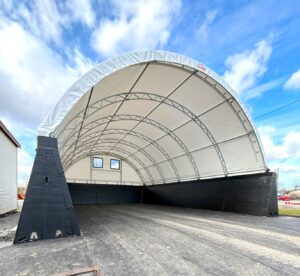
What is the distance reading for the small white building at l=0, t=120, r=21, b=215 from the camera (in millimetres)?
13609

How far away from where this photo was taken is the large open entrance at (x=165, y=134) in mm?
6891

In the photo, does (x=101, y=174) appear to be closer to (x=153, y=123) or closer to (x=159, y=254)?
(x=153, y=123)

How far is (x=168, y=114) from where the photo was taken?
15.4 metres

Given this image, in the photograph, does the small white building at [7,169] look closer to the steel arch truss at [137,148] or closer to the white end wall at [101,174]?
the steel arch truss at [137,148]

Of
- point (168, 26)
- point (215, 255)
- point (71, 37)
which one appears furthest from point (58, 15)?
point (215, 255)

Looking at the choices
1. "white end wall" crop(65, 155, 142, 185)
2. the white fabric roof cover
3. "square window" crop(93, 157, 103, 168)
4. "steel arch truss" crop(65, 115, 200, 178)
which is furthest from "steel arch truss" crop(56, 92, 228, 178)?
"square window" crop(93, 157, 103, 168)

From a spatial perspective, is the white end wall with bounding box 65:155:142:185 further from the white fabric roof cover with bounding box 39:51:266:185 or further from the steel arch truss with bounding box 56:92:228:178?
the steel arch truss with bounding box 56:92:228:178

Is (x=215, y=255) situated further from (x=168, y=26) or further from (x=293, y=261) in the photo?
(x=168, y=26)

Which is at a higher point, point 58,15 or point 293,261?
point 58,15

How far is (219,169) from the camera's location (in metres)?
16.1

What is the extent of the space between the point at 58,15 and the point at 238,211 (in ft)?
43.1

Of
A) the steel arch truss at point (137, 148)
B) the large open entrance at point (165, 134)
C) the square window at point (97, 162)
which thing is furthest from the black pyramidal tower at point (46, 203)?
the square window at point (97, 162)

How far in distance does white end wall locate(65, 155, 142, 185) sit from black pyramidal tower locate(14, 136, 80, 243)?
71.2 feet

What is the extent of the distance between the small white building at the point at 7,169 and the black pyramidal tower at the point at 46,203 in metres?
7.52
